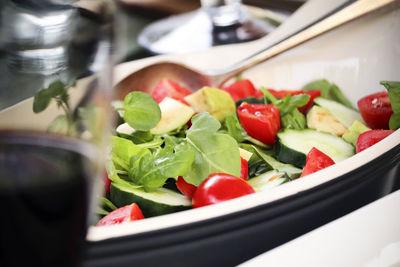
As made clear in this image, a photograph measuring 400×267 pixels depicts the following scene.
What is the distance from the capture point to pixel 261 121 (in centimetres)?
70

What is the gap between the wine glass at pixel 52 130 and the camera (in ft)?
0.79

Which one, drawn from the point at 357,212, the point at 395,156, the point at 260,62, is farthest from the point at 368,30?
the point at 357,212

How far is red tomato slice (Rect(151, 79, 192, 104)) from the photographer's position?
0.84 metres

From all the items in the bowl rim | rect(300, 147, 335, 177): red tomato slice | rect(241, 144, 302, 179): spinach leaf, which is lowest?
rect(241, 144, 302, 179): spinach leaf

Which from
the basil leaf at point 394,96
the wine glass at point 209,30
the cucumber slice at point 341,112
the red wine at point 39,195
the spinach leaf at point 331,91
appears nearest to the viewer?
the red wine at point 39,195

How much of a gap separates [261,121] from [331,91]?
0.30 metres

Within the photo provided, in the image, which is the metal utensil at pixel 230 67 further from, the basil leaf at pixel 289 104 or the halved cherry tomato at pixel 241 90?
the basil leaf at pixel 289 104

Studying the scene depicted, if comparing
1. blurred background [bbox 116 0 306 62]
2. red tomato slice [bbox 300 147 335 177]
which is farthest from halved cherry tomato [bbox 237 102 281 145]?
blurred background [bbox 116 0 306 62]

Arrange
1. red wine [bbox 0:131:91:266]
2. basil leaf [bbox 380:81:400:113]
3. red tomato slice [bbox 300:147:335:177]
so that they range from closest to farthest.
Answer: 1. red wine [bbox 0:131:91:266]
2. red tomato slice [bbox 300:147:335:177]
3. basil leaf [bbox 380:81:400:113]

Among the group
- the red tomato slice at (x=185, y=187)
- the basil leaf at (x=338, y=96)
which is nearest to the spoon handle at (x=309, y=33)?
the basil leaf at (x=338, y=96)

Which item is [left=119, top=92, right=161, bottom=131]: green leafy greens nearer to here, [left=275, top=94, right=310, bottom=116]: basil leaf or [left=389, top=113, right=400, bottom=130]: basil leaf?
[left=275, top=94, right=310, bottom=116]: basil leaf

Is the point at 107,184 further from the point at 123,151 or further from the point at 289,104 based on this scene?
the point at 289,104

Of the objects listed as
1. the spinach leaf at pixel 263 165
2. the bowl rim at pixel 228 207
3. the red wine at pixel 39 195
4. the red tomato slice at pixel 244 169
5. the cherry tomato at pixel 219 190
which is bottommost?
the spinach leaf at pixel 263 165

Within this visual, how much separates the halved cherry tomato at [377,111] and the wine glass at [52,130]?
608mm
